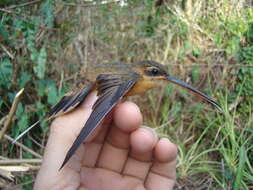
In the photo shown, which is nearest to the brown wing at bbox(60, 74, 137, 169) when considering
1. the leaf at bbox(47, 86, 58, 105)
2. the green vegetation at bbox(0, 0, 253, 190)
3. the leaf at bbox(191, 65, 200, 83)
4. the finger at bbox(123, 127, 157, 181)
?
the finger at bbox(123, 127, 157, 181)

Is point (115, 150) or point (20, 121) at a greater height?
point (115, 150)

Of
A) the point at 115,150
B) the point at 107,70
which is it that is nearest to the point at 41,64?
the point at 107,70

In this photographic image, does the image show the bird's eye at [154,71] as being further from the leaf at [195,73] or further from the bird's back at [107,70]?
the leaf at [195,73]

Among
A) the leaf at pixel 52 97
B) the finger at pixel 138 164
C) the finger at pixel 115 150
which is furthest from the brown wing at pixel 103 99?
the leaf at pixel 52 97

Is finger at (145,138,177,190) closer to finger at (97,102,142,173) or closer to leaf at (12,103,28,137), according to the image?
finger at (97,102,142,173)

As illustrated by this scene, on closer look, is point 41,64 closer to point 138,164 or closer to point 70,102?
point 70,102

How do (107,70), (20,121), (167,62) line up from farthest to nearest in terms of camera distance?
(167,62), (20,121), (107,70)
